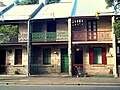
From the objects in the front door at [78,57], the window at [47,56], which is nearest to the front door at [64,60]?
the front door at [78,57]

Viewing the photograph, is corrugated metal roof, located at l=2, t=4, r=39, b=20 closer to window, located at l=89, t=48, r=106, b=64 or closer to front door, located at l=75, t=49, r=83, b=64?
front door, located at l=75, t=49, r=83, b=64

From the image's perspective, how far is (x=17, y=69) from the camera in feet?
101

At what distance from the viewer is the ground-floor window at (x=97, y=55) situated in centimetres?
2911

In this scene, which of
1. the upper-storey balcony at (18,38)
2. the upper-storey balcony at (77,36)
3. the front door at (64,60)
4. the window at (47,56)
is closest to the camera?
the upper-storey balcony at (77,36)

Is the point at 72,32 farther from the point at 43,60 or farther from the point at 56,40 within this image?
the point at 43,60

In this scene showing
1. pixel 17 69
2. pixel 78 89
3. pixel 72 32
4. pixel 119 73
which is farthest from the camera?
pixel 17 69

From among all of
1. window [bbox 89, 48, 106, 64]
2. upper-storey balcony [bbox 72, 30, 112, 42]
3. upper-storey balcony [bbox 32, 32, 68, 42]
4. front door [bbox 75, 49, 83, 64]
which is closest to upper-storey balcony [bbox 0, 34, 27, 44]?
upper-storey balcony [bbox 32, 32, 68, 42]

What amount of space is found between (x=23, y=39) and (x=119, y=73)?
35.5ft

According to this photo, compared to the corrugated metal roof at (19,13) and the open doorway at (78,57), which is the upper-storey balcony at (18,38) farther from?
the open doorway at (78,57)

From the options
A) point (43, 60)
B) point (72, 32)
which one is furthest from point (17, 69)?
point (72, 32)

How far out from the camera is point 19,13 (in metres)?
32.5

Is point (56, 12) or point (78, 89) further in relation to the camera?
point (56, 12)

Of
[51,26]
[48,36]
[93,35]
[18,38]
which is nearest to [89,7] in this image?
[93,35]

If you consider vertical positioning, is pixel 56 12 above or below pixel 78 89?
above
